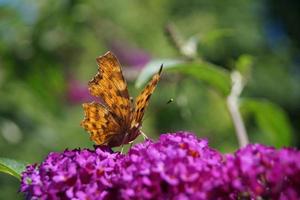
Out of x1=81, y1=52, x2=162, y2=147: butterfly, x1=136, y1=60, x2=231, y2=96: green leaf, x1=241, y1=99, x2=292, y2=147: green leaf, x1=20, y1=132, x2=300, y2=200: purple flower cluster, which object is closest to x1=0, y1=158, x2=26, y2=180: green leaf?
x1=20, y1=132, x2=300, y2=200: purple flower cluster

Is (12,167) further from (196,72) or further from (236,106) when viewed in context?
(236,106)

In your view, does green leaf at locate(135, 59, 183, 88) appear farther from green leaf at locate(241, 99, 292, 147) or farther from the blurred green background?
green leaf at locate(241, 99, 292, 147)

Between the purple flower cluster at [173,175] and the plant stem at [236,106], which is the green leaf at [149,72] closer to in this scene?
the plant stem at [236,106]

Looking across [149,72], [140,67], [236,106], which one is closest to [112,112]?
[149,72]

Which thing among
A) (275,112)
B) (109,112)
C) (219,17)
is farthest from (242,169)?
(219,17)

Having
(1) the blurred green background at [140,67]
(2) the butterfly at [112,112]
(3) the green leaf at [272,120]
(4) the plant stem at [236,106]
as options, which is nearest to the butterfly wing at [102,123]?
(2) the butterfly at [112,112]
